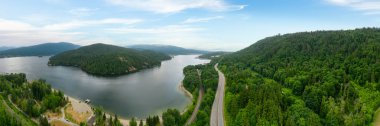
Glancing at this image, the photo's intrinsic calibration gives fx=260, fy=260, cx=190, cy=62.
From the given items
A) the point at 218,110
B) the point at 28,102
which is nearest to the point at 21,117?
the point at 28,102

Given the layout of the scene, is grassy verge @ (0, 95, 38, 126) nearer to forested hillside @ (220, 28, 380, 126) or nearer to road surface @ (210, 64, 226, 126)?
road surface @ (210, 64, 226, 126)

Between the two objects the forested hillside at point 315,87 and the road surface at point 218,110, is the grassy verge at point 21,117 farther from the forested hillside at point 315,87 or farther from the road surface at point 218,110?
the forested hillside at point 315,87

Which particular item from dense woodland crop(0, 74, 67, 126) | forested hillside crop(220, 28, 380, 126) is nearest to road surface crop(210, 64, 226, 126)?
forested hillside crop(220, 28, 380, 126)

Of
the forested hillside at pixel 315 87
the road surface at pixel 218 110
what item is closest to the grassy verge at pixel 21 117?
the road surface at pixel 218 110

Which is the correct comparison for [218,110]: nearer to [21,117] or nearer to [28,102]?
[21,117]

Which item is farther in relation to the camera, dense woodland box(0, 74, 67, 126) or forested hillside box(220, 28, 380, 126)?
→ dense woodland box(0, 74, 67, 126)
